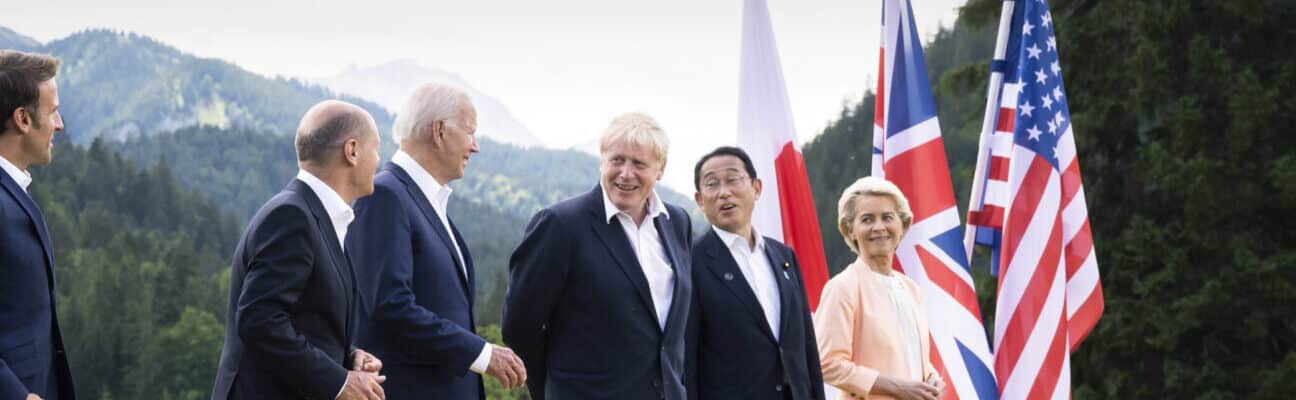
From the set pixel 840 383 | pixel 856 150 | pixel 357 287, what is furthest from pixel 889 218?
pixel 856 150

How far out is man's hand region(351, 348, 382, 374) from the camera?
3.66 m

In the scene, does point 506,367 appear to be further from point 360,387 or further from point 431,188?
point 431,188

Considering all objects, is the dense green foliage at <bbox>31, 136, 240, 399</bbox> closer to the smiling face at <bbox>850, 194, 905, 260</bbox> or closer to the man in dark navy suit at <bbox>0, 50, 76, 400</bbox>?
the smiling face at <bbox>850, 194, 905, 260</bbox>

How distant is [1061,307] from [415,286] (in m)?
4.26

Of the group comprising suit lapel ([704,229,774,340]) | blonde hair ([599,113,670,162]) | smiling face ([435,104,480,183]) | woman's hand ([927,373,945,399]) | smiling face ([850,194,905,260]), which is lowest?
woman's hand ([927,373,945,399])

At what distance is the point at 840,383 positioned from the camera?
16.2 feet

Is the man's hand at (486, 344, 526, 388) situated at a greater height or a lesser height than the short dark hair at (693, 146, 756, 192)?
lesser

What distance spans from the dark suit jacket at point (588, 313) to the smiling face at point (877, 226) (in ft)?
3.72

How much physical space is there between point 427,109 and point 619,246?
2.32 feet

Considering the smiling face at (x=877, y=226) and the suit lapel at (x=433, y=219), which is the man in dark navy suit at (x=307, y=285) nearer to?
the suit lapel at (x=433, y=219)

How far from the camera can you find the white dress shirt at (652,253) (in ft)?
14.3

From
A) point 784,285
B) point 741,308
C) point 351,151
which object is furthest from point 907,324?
point 351,151

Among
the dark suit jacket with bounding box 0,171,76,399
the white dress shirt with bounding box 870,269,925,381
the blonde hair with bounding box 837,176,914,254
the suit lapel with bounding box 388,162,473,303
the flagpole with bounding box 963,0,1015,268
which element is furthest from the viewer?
the flagpole with bounding box 963,0,1015,268

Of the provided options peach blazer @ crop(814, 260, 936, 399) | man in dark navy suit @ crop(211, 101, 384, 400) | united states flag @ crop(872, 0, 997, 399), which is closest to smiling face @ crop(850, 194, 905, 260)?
peach blazer @ crop(814, 260, 936, 399)
